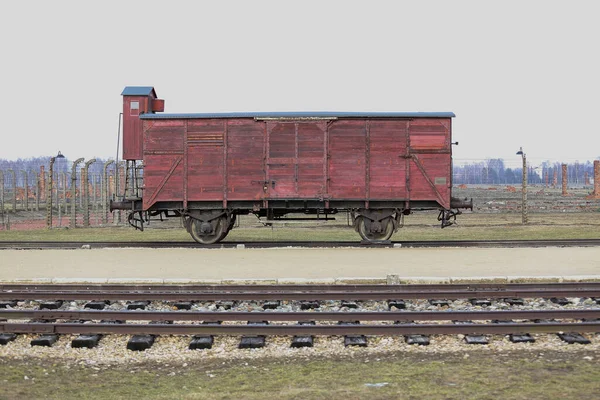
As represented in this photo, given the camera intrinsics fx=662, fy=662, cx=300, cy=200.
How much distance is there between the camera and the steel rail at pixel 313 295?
35.7 feet

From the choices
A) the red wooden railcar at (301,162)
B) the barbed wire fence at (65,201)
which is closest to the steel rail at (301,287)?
the red wooden railcar at (301,162)

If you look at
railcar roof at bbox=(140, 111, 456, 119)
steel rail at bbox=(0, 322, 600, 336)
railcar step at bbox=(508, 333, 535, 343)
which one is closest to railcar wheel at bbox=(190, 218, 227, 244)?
railcar roof at bbox=(140, 111, 456, 119)

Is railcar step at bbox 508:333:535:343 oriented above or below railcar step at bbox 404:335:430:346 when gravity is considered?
above

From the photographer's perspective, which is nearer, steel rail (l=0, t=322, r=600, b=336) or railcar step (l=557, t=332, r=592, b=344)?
railcar step (l=557, t=332, r=592, b=344)

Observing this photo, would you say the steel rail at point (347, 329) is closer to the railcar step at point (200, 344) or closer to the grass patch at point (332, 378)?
the railcar step at point (200, 344)

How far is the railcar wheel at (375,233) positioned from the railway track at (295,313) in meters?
8.35

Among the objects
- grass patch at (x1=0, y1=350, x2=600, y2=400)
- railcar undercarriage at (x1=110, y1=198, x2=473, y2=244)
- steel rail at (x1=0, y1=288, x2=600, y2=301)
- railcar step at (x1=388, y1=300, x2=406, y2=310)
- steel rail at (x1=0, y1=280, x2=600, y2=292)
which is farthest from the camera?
railcar undercarriage at (x1=110, y1=198, x2=473, y2=244)

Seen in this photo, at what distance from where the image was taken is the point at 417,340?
27.4 ft

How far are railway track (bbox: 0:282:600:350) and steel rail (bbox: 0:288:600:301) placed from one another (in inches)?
0.6

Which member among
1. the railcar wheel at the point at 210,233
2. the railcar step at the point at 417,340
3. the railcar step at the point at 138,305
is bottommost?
the railcar step at the point at 417,340

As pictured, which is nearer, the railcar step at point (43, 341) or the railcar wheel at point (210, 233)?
the railcar step at point (43, 341)

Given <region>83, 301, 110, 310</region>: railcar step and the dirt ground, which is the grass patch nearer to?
<region>83, 301, 110, 310</region>: railcar step

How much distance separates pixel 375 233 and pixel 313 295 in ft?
31.6

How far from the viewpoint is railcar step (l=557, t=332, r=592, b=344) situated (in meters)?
8.26
